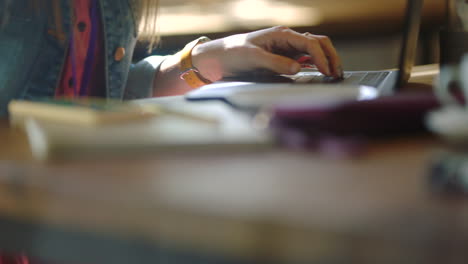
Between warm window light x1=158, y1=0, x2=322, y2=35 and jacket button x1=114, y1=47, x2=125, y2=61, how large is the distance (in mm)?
573

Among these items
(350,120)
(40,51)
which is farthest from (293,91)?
(40,51)

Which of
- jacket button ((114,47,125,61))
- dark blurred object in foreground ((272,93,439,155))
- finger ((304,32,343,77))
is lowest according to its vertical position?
jacket button ((114,47,125,61))

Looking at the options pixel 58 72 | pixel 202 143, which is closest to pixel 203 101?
pixel 202 143

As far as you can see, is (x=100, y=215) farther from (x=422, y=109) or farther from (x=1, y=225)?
(x=422, y=109)

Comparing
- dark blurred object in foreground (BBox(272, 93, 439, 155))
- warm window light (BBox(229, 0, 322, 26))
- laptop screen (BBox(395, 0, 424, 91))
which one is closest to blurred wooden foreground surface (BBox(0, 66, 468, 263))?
dark blurred object in foreground (BBox(272, 93, 439, 155))

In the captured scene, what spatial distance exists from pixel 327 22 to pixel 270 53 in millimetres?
964

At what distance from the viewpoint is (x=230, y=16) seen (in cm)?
144

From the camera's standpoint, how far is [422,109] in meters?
0.28

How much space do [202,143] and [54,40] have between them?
1.91ft

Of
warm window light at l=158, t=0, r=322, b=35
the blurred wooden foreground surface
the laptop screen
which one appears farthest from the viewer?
warm window light at l=158, t=0, r=322, b=35

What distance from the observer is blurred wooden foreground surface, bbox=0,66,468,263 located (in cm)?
14

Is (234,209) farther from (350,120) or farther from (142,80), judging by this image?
(142,80)

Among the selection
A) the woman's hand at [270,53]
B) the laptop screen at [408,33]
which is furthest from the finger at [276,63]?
the laptop screen at [408,33]

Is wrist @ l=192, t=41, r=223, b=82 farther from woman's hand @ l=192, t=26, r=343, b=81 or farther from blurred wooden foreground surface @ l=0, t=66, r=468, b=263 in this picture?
blurred wooden foreground surface @ l=0, t=66, r=468, b=263
